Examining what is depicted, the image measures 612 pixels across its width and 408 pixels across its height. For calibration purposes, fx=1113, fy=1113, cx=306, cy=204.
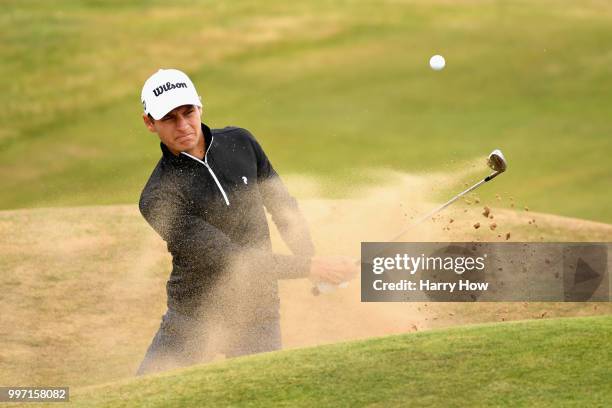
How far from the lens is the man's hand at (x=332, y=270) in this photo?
260 inches

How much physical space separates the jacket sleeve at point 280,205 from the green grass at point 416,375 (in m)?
1.05

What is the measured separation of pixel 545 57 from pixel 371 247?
10.6m

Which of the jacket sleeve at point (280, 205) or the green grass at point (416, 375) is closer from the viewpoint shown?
the green grass at point (416, 375)

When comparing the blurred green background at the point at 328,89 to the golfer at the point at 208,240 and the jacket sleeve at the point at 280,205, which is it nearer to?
the jacket sleeve at the point at 280,205

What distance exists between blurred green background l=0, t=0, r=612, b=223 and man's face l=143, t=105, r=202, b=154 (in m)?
7.23


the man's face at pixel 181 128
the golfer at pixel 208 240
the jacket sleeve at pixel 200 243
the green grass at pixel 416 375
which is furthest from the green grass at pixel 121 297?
the green grass at pixel 416 375

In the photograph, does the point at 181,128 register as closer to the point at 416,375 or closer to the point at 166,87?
the point at 166,87

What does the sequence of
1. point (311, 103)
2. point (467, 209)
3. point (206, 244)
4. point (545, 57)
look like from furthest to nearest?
1. point (545, 57)
2. point (311, 103)
3. point (467, 209)
4. point (206, 244)

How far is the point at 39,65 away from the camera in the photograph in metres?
20.9

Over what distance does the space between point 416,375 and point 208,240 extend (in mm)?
1709

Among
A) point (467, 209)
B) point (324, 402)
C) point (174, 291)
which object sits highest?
point (467, 209)

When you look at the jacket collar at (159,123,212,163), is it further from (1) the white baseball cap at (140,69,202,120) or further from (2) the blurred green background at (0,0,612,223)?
(2) the blurred green background at (0,0,612,223)

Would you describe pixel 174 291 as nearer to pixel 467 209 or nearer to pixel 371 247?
pixel 371 247

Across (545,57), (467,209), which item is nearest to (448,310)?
(467,209)
